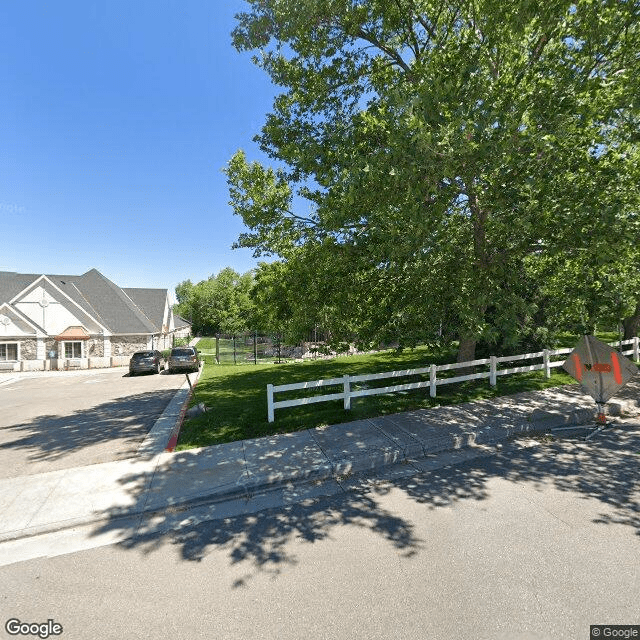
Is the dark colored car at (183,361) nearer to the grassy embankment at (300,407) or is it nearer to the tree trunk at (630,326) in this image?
the grassy embankment at (300,407)

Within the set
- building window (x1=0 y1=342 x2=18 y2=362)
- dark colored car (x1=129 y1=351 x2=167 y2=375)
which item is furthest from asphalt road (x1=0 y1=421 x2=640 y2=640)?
building window (x1=0 y1=342 x2=18 y2=362)

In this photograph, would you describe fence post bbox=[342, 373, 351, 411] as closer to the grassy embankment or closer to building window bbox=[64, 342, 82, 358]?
the grassy embankment

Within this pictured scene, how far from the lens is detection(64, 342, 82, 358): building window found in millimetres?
27406

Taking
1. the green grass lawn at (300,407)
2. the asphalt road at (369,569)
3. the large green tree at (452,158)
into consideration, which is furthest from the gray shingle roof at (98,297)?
the asphalt road at (369,569)

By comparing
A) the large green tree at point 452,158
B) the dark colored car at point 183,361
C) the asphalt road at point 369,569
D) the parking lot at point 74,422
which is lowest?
the asphalt road at point 369,569

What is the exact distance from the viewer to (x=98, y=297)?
3291 cm

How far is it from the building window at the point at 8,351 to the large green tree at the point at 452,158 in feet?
90.2

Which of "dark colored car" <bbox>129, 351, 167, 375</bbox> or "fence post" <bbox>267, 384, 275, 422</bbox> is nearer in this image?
"fence post" <bbox>267, 384, 275, 422</bbox>

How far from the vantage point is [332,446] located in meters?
6.86

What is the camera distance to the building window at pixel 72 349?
89.9ft

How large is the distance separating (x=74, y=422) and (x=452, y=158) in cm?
1222

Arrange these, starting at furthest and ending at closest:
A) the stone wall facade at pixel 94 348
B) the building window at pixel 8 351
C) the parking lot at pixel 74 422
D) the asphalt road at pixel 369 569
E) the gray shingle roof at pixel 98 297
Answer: the gray shingle roof at pixel 98 297
the stone wall facade at pixel 94 348
the building window at pixel 8 351
the parking lot at pixel 74 422
the asphalt road at pixel 369 569

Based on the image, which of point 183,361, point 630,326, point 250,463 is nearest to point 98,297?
point 183,361

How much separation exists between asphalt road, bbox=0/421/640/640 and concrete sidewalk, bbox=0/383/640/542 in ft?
1.50
